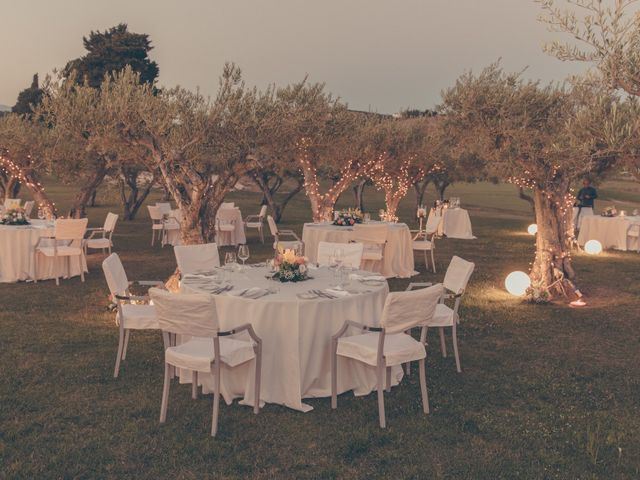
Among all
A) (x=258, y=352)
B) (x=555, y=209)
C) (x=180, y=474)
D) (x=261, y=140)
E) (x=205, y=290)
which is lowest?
(x=180, y=474)

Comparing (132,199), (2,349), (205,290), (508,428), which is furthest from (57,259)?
(132,199)

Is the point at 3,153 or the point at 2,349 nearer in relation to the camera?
the point at 2,349

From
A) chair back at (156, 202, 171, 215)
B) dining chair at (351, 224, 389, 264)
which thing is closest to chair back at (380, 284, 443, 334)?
dining chair at (351, 224, 389, 264)

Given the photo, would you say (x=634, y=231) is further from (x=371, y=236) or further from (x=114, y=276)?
(x=114, y=276)

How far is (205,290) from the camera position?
16.5 feet

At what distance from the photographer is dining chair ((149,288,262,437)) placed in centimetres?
403

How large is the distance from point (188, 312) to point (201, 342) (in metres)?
0.71

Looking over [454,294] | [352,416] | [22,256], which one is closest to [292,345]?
[352,416]

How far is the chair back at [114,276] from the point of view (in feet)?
17.8

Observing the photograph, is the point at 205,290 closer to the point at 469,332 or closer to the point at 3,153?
the point at 469,332

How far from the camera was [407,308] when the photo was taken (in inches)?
170

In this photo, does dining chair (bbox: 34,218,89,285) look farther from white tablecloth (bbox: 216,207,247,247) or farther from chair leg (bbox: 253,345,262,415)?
chair leg (bbox: 253,345,262,415)

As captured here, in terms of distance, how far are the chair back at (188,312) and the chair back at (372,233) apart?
6527 millimetres

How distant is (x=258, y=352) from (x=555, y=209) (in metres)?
6.69
